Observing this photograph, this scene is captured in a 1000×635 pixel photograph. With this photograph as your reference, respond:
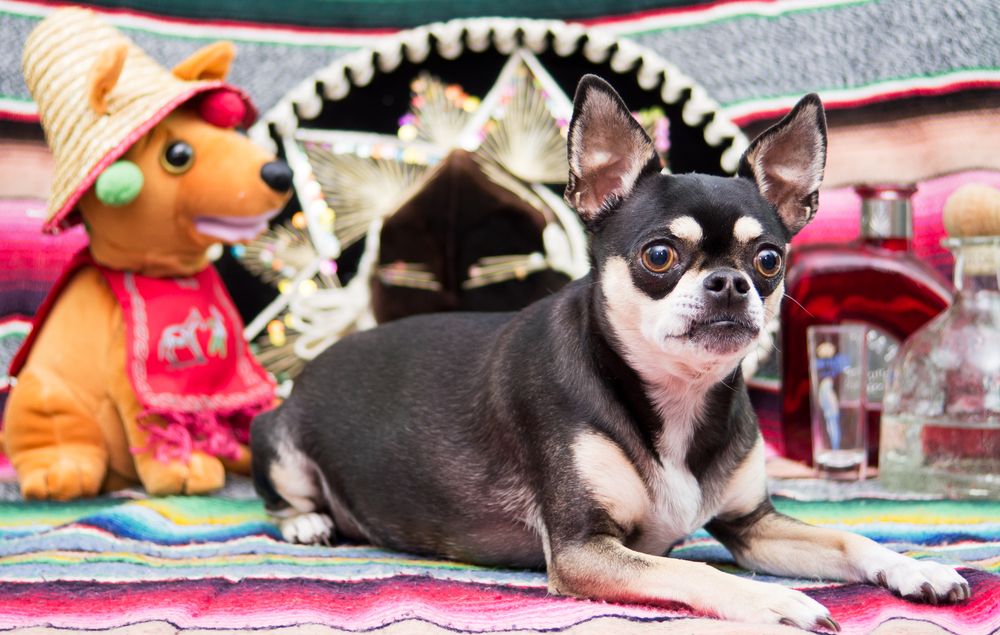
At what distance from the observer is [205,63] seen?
2.41 m

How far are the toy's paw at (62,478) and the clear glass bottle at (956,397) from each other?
2.08 metres

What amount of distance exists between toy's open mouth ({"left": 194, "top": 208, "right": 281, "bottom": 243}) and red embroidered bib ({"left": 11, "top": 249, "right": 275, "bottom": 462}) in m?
0.19

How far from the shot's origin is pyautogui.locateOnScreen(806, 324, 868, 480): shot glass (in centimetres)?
238

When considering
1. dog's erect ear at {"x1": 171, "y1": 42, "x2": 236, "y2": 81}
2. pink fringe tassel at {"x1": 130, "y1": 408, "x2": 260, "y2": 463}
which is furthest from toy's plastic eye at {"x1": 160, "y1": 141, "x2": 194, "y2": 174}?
pink fringe tassel at {"x1": 130, "y1": 408, "x2": 260, "y2": 463}

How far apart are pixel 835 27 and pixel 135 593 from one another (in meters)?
2.85

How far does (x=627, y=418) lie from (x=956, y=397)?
1082 millimetres

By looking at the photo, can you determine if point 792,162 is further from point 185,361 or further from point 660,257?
point 185,361

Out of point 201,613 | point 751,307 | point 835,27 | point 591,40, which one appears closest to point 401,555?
point 201,613

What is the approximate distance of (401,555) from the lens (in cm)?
182

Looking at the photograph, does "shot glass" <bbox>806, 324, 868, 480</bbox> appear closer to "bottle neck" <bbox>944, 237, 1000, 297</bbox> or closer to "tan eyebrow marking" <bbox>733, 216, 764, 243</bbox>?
"bottle neck" <bbox>944, 237, 1000, 297</bbox>

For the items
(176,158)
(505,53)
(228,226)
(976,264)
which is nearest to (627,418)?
(976,264)

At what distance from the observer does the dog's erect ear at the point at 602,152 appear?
5.10 ft

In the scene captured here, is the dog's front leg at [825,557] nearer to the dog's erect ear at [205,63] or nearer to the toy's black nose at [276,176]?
the toy's black nose at [276,176]

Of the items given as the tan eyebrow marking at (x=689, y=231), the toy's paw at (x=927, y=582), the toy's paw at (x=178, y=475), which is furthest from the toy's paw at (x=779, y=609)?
the toy's paw at (x=178, y=475)
